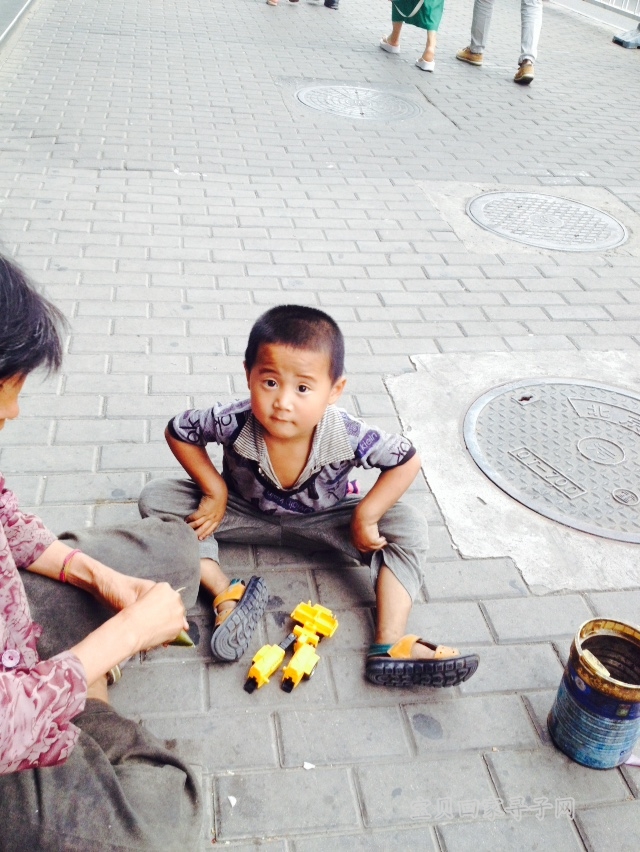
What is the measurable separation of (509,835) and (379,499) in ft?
2.94

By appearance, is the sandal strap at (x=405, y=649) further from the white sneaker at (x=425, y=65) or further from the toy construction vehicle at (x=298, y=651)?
the white sneaker at (x=425, y=65)

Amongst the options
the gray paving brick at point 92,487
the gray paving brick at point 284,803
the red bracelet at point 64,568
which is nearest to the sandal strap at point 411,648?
the gray paving brick at point 284,803

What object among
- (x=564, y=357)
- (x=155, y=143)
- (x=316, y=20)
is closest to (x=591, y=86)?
(x=316, y=20)

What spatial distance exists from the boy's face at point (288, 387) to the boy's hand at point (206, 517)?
13.9 inches

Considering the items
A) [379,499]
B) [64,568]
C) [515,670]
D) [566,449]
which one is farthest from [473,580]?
[64,568]

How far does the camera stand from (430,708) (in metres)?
2.14

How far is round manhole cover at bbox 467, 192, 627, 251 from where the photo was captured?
477cm

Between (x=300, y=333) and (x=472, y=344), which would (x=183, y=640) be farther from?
(x=472, y=344)

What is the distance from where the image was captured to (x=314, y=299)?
13.3ft

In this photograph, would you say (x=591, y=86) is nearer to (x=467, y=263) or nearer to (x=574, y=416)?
(x=467, y=263)

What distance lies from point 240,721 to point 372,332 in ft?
6.99

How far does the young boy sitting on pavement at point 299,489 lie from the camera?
84.6 inches

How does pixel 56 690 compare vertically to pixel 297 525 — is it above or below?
above

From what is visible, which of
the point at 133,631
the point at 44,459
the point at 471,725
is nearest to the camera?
the point at 133,631
